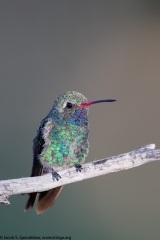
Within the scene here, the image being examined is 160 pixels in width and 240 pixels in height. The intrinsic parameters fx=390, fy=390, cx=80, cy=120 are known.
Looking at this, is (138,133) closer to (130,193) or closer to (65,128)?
(130,193)

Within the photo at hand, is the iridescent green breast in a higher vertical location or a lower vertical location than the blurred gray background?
lower

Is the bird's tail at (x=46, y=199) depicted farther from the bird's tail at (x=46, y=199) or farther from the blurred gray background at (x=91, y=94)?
the blurred gray background at (x=91, y=94)

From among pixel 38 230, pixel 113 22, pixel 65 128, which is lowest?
pixel 38 230

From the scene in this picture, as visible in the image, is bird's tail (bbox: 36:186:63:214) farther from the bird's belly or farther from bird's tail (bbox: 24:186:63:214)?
the bird's belly

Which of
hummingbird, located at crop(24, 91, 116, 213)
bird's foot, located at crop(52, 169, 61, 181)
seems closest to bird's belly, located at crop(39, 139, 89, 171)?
hummingbird, located at crop(24, 91, 116, 213)

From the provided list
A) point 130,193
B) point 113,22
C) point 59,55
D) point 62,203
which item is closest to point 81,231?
point 62,203

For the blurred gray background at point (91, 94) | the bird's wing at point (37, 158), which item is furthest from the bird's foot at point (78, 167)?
the blurred gray background at point (91, 94)
